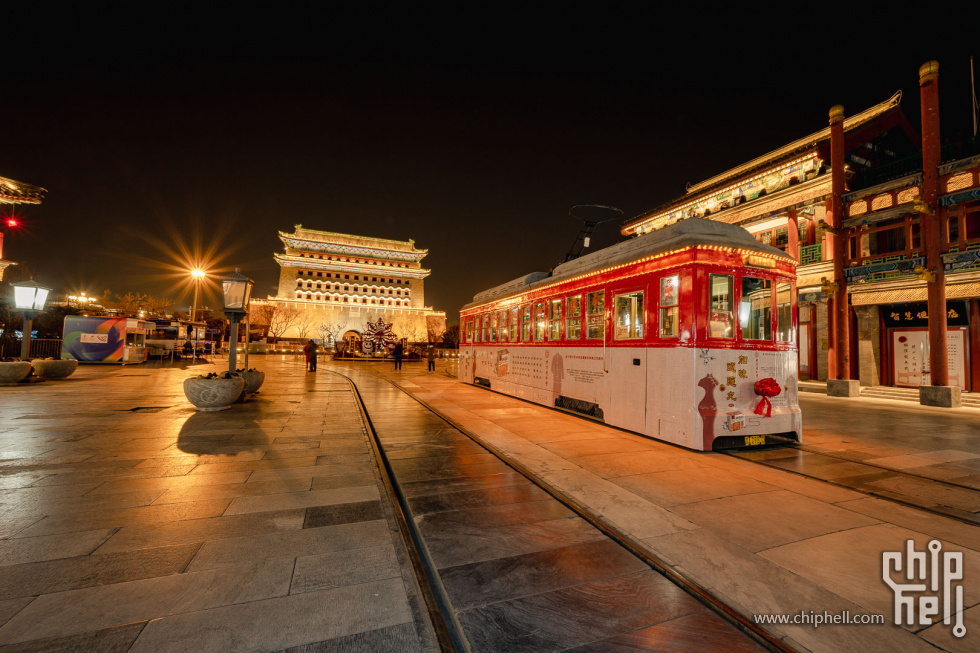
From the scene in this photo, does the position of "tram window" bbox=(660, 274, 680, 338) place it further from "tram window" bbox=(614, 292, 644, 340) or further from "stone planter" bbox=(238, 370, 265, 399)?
"stone planter" bbox=(238, 370, 265, 399)

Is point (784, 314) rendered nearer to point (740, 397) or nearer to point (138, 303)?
point (740, 397)

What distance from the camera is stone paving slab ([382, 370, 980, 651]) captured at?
2631mm

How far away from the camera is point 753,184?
72.9 feet

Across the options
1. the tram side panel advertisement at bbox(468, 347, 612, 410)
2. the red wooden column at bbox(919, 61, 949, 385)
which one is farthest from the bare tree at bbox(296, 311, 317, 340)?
the red wooden column at bbox(919, 61, 949, 385)

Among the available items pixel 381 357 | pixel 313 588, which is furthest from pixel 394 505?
pixel 381 357

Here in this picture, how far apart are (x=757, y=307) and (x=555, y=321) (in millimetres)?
4314

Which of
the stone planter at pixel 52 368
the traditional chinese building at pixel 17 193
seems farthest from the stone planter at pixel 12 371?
the traditional chinese building at pixel 17 193

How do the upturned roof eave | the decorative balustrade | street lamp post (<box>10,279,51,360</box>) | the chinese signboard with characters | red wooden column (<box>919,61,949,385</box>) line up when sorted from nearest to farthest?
street lamp post (<box>10,279,51,360</box>) → red wooden column (<box>919,61,949,385</box>) → the chinese signboard with characters → the upturned roof eave → the decorative balustrade

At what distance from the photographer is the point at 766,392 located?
650cm

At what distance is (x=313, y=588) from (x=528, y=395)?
9.07 metres

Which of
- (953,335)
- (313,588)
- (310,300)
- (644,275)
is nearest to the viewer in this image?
(313,588)

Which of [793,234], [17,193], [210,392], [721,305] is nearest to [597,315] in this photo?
[721,305]

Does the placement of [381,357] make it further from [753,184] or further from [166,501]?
[166,501]

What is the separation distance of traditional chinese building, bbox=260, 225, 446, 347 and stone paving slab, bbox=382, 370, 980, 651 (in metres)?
68.8
